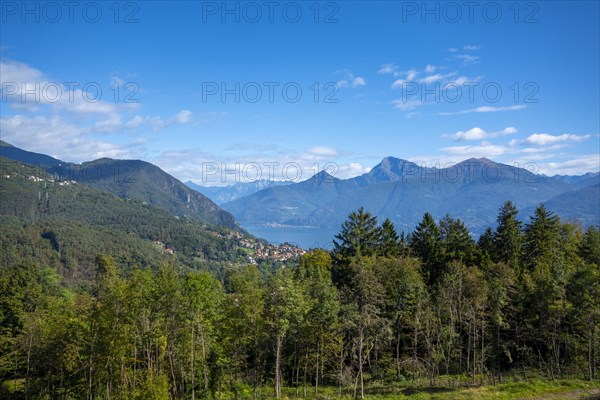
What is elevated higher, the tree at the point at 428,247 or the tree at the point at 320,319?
the tree at the point at 428,247

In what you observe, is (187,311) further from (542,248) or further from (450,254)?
(542,248)

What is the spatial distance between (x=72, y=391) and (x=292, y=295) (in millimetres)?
18917

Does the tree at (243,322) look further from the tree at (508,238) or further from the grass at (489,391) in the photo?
the tree at (508,238)

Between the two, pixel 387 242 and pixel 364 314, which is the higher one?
pixel 387 242

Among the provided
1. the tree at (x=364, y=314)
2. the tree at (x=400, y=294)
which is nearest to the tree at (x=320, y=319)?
the tree at (x=364, y=314)

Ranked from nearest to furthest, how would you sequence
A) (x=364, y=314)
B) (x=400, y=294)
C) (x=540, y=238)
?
(x=364, y=314) < (x=400, y=294) < (x=540, y=238)

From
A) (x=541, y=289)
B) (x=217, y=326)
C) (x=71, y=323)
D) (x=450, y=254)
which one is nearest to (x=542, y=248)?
(x=450, y=254)

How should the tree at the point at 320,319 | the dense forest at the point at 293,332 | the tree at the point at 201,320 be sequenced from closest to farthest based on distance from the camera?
the dense forest at the point at 293,332 → the tree at the point at 201,320 → the tree at the point at 320,319

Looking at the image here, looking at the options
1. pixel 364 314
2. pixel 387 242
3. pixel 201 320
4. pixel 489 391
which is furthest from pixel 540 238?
pixel 201 320

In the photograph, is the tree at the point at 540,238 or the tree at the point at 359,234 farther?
the tree at the point at 359,234

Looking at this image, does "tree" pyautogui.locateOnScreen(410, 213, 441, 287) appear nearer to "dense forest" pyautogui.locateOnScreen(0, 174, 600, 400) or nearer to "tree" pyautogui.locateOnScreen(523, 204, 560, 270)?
"dense forest" pyautogui.locateOnScreen(0, 174, 600, 400)

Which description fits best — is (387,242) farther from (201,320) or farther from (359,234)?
(201,320)

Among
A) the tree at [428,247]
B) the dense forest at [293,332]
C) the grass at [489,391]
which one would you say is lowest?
the grass at [489,391]

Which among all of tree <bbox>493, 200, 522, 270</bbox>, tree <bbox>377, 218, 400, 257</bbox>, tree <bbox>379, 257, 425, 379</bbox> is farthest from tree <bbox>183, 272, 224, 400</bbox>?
tree <bbox>493, 200, 522, 270</bbox>
